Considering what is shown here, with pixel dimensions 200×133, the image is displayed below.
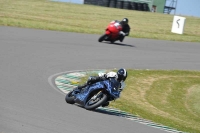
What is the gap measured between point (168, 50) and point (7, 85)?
13949mm

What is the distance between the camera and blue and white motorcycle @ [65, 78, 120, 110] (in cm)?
1010

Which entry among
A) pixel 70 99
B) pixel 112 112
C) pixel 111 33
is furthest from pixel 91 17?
pixel 70 99

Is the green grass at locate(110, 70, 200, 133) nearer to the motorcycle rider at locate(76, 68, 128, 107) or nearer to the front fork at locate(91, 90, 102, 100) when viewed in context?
the motorcycle rider at locate(76, 68, 128, 107)

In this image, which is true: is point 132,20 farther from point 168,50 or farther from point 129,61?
point 129,61

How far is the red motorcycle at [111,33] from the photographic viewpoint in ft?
76.9

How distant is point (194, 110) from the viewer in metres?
15.2

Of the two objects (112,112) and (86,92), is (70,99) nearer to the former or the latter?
(86,92)

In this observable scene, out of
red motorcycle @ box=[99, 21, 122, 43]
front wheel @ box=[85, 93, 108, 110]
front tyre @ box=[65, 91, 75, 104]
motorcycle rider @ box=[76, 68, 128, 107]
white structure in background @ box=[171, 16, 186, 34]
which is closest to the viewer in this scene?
front wheel @ box=[85, 93, 108, 110]

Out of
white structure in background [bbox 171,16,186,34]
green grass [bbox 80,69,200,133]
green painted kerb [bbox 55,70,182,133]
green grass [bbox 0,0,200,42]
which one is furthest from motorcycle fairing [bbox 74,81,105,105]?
white structure in background [bbox 171,16,186,34]

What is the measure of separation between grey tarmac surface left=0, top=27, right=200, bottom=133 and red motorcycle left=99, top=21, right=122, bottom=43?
43cm

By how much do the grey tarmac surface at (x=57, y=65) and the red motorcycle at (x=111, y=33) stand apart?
16.8 inches

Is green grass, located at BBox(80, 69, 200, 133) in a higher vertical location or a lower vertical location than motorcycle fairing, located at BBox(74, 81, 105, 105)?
lower

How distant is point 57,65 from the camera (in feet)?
53.3

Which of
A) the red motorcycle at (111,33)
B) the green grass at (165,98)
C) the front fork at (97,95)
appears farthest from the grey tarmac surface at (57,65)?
the green grass at (165,98)
